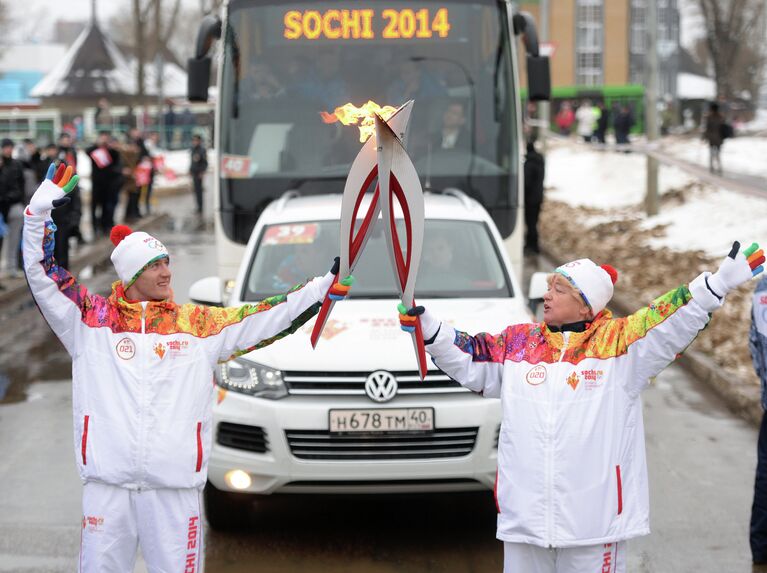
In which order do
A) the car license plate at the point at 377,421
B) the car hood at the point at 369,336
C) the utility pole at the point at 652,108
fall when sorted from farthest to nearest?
the utility pole at the point at 652,108
the car hood at the point at 369,336
the car license plate at the point at 377,421

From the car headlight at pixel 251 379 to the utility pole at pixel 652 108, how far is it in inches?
594

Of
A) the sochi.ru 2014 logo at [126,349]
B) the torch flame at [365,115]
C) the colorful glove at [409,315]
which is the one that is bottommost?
the sochi.ru 2014 logo at [126,349]

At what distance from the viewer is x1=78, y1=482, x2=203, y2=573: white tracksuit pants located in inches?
170

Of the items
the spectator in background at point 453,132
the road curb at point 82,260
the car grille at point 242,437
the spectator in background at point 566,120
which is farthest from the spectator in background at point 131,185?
the spectator in background at point 566,120

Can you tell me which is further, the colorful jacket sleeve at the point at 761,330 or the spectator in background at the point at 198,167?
the spectator in background at the point at 198,167

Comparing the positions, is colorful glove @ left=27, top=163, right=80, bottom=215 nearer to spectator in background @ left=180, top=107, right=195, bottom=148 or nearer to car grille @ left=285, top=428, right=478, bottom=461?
car grille @ left=285, top=428, right=478, bottom=461

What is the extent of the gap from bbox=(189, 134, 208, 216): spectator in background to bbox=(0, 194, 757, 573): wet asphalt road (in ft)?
62.6

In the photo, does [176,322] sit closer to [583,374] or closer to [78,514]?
[583,374]

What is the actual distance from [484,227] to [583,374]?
380 centimetres

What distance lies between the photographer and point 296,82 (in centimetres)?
1025

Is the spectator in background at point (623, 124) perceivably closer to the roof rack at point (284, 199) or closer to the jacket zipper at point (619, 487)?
the roof rack at point (284, 199)

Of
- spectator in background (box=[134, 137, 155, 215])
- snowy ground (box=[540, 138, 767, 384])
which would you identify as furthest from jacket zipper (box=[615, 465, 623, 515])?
spectator in background (box=[134, 137, 155, 215])

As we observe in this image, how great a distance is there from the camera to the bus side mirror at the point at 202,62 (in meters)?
10.5

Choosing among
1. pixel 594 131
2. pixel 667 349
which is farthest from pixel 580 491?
pixel 594 131
